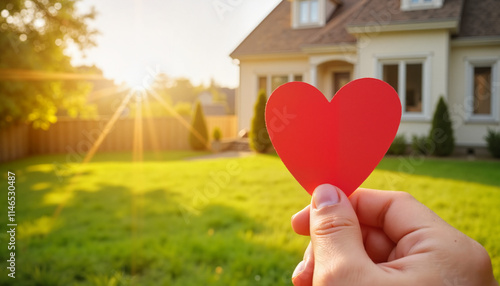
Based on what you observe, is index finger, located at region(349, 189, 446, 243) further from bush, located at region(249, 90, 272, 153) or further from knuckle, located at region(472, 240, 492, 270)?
bush, located at region(249, 90, 272, 153)

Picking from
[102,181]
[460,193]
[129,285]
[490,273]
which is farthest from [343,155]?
[102,181]

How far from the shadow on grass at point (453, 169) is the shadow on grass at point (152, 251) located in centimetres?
444

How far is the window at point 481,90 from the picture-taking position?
1162cm

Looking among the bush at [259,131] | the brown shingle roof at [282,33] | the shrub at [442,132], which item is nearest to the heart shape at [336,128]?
the shrub at [442,132]

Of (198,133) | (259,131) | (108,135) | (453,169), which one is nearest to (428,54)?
(453,169)

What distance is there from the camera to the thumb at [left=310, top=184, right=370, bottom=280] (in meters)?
0.94

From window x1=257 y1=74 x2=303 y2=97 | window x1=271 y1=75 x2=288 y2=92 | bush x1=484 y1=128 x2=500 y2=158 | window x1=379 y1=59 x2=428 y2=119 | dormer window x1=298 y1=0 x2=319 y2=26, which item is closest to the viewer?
bush x1=484 y1=128 x2=500 y2=158

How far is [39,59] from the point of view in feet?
38.4

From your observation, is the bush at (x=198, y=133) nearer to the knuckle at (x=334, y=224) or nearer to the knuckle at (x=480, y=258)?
the knuckle at (x=334, y=224)

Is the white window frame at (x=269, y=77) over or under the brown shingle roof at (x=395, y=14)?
under

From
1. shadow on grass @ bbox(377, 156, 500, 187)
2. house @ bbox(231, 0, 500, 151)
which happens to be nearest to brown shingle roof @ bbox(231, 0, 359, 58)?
house @ bbox(231, 0, 500, 151)

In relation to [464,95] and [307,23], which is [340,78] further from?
[464,95]

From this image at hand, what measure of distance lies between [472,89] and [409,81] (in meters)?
1.77

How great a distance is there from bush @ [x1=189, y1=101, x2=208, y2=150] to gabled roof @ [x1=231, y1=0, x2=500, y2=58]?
9.16 ft
